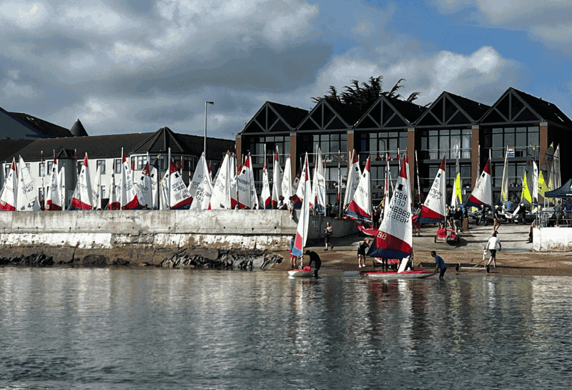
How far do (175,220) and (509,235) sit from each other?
22.3 meters

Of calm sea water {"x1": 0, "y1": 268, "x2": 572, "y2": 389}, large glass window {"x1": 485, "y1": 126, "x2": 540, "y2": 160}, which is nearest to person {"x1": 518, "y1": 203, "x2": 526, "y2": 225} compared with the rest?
large glass window {"x1": 485, "y1": 126, "x2": 540, "y2": 160}

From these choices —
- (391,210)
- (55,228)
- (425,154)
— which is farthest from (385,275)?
(425,154)

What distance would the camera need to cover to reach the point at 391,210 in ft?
123

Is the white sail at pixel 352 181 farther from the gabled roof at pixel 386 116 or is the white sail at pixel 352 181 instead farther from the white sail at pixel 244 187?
the gabled roof at pixel 386 116

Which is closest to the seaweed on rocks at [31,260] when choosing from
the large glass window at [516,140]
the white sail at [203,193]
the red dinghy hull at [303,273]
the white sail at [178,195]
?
the white sail at [178,195]

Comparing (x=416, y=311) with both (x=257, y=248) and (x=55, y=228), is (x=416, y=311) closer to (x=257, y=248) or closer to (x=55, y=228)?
(x=257, y=248)

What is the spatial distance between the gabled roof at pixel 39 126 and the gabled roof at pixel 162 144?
30.1m

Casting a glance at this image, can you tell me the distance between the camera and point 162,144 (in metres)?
98.0

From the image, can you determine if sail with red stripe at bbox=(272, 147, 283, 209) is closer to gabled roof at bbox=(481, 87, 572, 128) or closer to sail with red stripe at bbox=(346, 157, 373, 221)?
sail with red stripe at bbox=(346, 157, 373, 221)

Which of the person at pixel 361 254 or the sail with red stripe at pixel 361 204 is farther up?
the sail with red stripe at pixel 361 204

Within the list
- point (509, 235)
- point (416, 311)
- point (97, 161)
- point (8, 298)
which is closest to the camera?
point (416, 311)

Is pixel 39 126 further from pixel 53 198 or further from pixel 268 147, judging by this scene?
pixel 53 198

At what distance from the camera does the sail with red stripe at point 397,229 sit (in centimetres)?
3722

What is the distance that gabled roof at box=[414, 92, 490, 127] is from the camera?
228 feet
